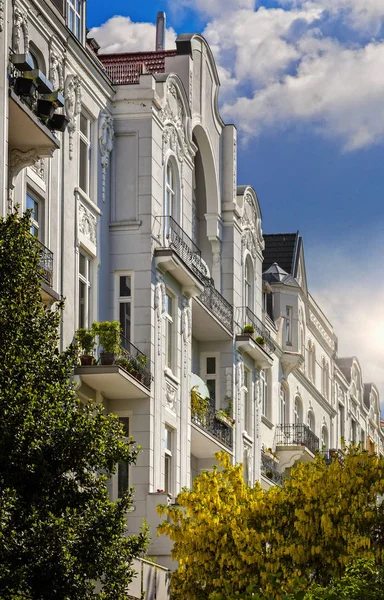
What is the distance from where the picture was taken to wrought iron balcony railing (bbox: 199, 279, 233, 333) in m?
42.3

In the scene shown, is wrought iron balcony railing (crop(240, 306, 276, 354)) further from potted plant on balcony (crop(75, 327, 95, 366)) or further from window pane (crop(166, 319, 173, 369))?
potted plant on balcony (crop(75, 327, 95, 366))

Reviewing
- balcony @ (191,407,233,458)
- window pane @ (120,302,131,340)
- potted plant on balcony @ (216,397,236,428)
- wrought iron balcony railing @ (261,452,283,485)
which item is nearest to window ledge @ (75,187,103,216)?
window pane @ (120,302,131,340)

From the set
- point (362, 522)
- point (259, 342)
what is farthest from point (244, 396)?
point (362, 522)

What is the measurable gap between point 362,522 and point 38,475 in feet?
35.9

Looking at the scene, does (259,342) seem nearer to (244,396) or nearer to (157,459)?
(244,396)

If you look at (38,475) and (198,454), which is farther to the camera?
(198,454)

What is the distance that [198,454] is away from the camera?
43.3m

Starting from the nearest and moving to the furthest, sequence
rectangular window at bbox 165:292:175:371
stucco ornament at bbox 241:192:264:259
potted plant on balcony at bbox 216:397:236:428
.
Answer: rectangular window at bbox 165:292:175:371
potted plant on balcony at bbox 216:397:236:428
stucco ornament at bbox 241:192:264:259

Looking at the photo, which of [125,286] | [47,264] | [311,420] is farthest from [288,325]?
[47,264]

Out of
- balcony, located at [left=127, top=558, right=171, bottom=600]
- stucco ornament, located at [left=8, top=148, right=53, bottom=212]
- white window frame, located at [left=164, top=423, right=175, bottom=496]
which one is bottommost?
balcony, located at [left=127, top=558, right=171, bottom=600]

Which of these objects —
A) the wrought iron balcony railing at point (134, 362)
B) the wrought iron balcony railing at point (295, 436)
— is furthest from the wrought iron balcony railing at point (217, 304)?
the wrought iron balcony railing at point (295, 436)

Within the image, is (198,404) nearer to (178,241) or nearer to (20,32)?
(178,241)

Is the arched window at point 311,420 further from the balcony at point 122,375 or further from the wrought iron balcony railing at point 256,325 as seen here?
the balcony at point 122,375

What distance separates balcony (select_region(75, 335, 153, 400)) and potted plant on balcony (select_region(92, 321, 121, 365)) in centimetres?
15
